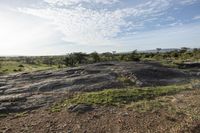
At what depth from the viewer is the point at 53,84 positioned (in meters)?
19.7

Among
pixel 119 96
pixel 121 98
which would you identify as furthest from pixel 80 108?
pixel 119 96

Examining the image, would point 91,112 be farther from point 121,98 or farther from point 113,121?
point 121,98

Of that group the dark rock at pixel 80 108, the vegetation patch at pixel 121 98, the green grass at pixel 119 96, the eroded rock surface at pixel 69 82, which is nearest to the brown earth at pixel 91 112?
the eroded rock surface at pixel 69 82

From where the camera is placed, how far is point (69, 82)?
65.0ft

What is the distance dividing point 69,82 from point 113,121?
885 cm

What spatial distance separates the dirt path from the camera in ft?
35.0

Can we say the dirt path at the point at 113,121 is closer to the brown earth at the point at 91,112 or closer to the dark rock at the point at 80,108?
the brown earth at the point at 91,112

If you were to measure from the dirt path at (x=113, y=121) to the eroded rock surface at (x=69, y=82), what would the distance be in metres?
2.23

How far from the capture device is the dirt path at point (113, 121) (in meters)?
10.7

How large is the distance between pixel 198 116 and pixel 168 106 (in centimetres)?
172

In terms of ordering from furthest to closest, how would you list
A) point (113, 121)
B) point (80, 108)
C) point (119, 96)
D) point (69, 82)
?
1. point (69, 82)
2. point (119, 96)
3. point (80, 108)
4. point (113, 121)

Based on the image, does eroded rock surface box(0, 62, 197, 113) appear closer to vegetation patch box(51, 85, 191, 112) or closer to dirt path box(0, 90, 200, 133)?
vegetation patch box(51, 85, 191, 112)

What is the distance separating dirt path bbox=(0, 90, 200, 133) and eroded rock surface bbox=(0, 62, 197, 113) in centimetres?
223

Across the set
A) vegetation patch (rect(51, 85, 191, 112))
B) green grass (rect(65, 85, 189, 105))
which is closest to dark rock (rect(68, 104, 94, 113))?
vegetation patch (rect(51, 85, 191, 112))
